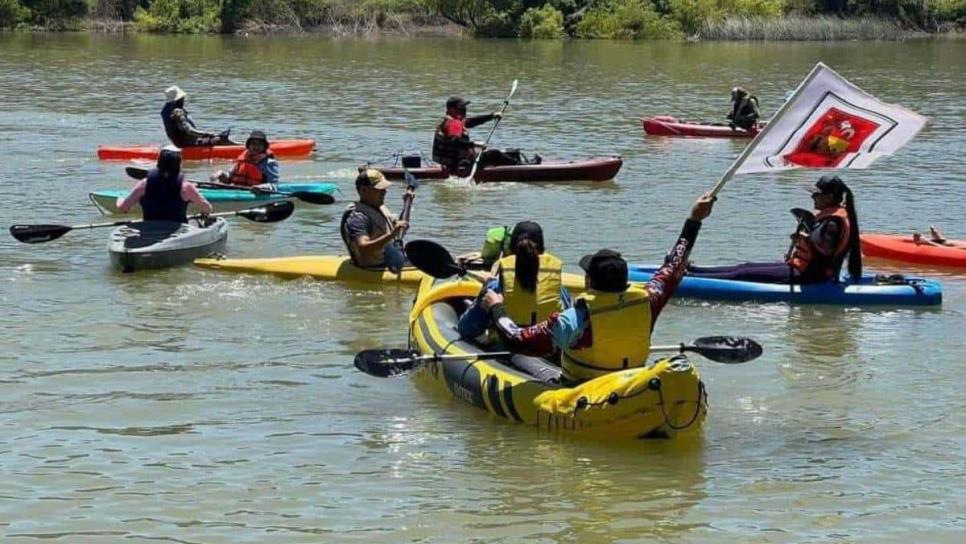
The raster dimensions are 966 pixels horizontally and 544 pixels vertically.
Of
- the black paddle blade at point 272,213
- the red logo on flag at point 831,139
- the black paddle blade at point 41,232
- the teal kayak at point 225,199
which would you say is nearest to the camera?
the red logo on flag at point 831,139

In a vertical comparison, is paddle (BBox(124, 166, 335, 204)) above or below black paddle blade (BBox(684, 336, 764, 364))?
below

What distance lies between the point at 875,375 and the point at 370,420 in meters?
3.67

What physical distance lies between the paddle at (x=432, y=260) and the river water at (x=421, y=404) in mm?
848

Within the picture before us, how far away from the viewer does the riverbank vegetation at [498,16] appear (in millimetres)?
68750

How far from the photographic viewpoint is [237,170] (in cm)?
1778

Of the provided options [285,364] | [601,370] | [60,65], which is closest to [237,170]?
[285,364]

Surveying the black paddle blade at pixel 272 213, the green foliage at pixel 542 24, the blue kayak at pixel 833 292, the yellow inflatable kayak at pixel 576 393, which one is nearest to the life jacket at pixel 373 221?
the black paddle blade at pixel 272 213

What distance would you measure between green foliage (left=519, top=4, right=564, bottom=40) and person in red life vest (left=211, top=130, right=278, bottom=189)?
5236 centimetres

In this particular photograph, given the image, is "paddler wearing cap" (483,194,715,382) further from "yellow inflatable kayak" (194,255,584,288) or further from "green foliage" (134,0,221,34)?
"green foliage" (134,0,221,34)

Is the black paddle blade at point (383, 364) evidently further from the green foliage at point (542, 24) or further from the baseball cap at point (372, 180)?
the green foliage at point (542, 24)

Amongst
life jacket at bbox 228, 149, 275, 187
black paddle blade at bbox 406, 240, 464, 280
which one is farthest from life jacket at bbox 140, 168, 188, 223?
black paddle blade at bbox 406, 240, 464, 280

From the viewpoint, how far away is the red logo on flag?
9.78m

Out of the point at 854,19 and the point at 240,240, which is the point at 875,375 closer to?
the point at 240,240

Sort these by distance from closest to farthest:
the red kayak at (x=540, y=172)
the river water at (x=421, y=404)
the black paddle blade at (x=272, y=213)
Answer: the river water at (x=421, y=404)
the black paddle blade at (x=272, y=213)
the red kayak at (x=540, y=172)
